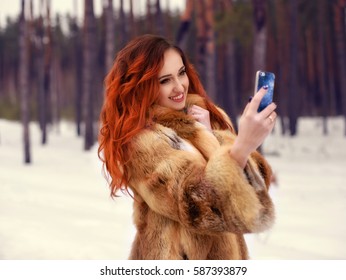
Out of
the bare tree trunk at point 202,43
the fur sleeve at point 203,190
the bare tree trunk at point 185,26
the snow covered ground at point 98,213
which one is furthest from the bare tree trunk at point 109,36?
the fur sleeve at point 203,190

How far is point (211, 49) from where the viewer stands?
29.7 feet

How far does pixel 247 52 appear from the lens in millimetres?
24781

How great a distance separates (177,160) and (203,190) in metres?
0.13

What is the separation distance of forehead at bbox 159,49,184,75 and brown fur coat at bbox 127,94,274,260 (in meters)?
0.14

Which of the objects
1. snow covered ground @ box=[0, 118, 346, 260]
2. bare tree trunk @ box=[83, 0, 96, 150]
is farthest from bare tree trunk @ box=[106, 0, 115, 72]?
snow covered ground @ box=[0, 118, 346, 260]

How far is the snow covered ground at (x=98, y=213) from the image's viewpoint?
13.6 feet

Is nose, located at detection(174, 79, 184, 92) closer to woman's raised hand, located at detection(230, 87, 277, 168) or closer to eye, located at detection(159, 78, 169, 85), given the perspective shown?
eye, located at detection(159, 78, 169, 85)

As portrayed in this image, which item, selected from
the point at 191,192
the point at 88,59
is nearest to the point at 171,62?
the point at 191,192

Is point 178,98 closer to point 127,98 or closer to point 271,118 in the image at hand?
point 127,98

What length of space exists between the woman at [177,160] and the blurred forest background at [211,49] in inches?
109

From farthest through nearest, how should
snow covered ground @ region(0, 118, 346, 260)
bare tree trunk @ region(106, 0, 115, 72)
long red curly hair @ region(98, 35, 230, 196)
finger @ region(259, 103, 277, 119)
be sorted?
bare tree trunk @ region(106, 0, 115, 72) → snow covered ground @ region(0, 118, 346, 260) → long red curly hair @ region(98, 35, 230, 196) → finger @ region(259, 103, 277, 119)

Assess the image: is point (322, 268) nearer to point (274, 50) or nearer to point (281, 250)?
point (281, 250)

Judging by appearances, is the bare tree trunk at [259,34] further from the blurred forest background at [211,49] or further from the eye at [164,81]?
the eye at [164,81]

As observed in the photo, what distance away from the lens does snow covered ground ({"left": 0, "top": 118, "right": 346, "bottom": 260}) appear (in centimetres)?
415
